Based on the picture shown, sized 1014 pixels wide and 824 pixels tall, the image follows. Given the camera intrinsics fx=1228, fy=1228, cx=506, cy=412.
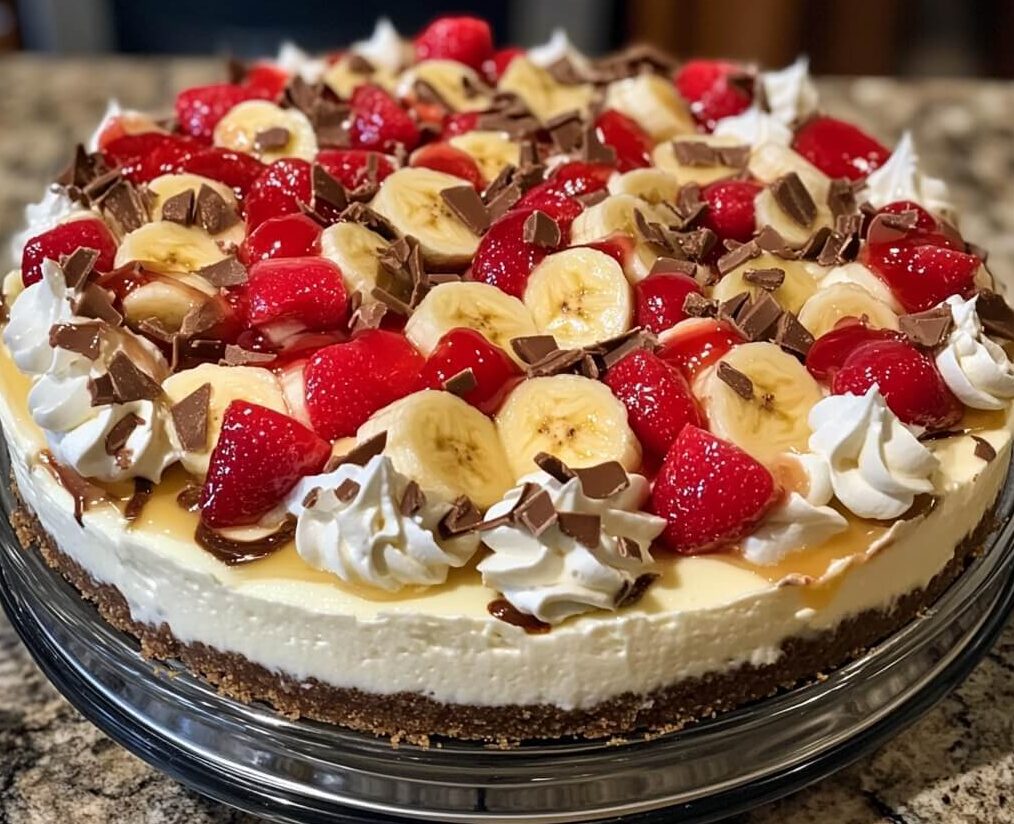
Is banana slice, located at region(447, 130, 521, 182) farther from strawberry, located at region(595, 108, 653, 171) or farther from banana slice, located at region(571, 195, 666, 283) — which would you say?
banana slice, located at region(571, 195, 666, 283)

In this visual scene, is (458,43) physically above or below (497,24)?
above

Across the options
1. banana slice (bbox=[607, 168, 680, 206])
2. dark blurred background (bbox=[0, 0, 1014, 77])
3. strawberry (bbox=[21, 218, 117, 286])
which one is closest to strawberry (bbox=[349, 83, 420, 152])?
banana slice (bbox=[607, 168, 680, 206])

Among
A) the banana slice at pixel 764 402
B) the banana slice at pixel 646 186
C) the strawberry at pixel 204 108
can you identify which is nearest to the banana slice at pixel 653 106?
the banana slice at pixel 646 186

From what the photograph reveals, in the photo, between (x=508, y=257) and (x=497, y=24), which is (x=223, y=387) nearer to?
(x=508, y=257)

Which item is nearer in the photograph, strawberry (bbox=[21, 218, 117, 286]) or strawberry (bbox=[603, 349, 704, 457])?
strawberry (bbox=[603, 349, 704, 457])

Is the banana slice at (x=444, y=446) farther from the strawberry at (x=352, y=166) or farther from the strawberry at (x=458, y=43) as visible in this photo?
the strawberry at (x=458, y=43)

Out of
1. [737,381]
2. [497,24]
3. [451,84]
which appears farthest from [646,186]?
[497,24]

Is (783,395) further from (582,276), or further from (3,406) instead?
(3,406)
